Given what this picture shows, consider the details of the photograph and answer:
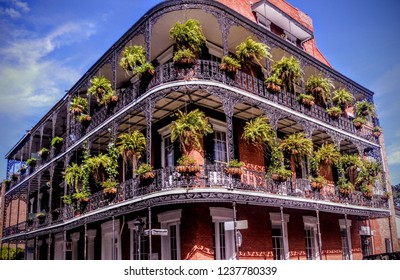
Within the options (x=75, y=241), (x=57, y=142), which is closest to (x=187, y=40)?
(x=57, y=142)

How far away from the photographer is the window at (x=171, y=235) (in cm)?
1093

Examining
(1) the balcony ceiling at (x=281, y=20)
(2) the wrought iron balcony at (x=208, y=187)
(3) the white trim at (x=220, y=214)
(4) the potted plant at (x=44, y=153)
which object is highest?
(1) the balcony ceiling at (x=281, y=20)

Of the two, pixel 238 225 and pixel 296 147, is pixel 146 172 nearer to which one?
pixel 238 225

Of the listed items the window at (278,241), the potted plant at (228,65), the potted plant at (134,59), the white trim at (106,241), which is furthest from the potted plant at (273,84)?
the white trim at (106,241)

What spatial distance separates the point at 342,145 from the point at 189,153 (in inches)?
336

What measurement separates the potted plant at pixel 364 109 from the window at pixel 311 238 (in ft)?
16.7

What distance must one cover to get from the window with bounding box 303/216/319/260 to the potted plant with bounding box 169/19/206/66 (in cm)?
717

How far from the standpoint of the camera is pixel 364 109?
16.2 metres

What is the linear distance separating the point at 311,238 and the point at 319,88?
5.48 meters

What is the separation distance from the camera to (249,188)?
1038cm

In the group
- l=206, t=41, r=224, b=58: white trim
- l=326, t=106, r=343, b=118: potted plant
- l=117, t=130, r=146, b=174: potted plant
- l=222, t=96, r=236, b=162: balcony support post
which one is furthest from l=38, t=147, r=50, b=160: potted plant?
l=326, t=106, r=343, b=118: potted plant

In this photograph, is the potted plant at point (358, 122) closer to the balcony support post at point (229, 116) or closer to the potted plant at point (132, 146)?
the balcony support post at point (229, 116)

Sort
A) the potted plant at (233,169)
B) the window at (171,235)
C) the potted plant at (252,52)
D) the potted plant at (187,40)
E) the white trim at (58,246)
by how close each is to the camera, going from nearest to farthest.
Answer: the potted plant at (233,169), the potted plant at (187,40), the window at (171,235), the potted plant at (252,52), the white trim at (58,246)
